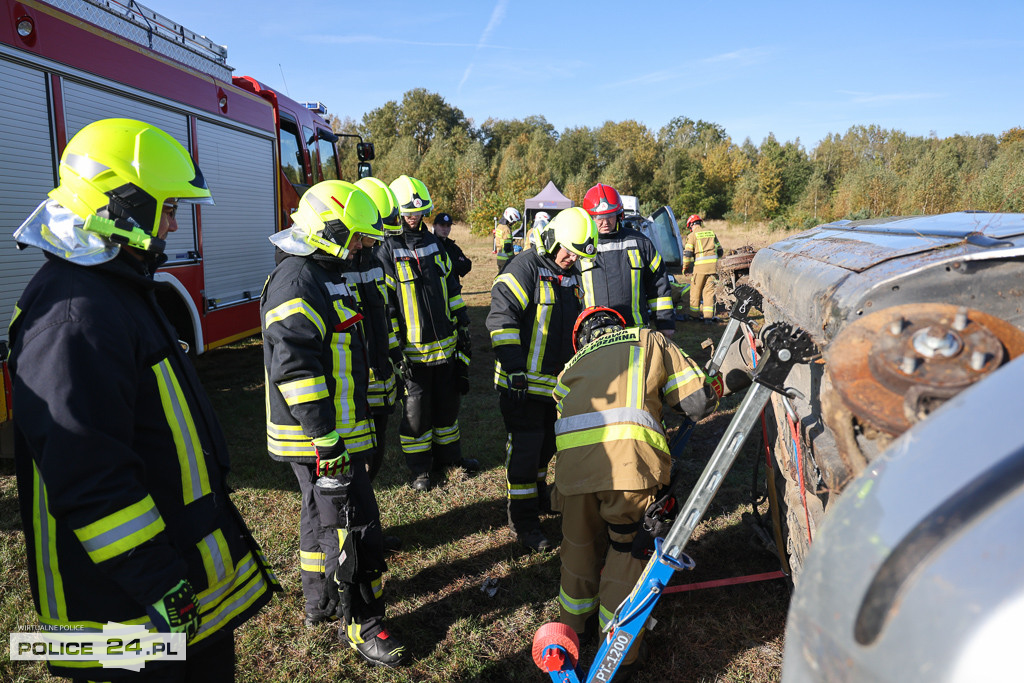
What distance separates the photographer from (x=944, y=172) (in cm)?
1908

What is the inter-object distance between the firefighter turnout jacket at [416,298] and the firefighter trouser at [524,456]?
102 cm

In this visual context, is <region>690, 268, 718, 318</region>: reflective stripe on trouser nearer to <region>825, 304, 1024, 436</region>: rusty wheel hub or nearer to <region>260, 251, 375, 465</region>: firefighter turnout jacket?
<region>260, 251, 375, 465</region>: firefighter turnout jacket

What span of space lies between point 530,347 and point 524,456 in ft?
2.31

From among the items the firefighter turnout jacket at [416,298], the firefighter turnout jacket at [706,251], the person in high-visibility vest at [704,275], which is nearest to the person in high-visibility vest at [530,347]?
the firefighter turnout jacket at [416,298]

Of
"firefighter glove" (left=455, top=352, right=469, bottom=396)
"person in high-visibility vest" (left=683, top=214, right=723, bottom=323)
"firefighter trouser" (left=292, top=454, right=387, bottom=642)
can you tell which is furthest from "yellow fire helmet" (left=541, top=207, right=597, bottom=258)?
"person in high-visibility vest" (left=683, top=214, right=723, bottom=323)

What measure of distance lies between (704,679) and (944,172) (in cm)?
2236

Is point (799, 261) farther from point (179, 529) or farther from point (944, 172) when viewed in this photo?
point (944, 172)

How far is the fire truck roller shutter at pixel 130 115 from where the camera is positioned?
13.3 ft

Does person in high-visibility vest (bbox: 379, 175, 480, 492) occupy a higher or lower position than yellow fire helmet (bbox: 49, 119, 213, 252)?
lower

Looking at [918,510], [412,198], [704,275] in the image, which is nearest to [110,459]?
[918,510]

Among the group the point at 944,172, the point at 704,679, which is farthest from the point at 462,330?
the point at 944,172

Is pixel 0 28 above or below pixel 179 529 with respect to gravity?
above

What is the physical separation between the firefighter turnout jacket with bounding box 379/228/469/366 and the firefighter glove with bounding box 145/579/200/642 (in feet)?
9.78

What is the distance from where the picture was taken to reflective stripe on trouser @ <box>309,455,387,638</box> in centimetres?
261
